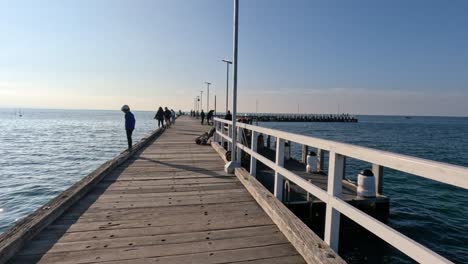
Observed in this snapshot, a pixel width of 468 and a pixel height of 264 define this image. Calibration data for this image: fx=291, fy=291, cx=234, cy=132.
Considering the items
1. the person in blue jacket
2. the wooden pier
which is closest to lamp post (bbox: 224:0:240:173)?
the wooden pier

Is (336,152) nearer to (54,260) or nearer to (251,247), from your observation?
(251,247)

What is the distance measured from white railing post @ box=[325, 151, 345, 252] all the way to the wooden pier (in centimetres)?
10

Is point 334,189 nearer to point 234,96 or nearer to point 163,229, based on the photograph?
point 163,229

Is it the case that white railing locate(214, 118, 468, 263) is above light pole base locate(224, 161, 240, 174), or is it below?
above

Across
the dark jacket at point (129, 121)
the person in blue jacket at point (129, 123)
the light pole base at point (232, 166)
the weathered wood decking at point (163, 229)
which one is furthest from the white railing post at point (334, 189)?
the dark jacket at point (129, 121)

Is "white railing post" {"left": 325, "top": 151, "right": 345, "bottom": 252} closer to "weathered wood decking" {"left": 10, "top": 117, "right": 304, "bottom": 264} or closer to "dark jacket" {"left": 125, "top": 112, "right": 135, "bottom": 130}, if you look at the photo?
"weathered wood decking" {"left": 10, "top": 117, "right": 304, "bottom": 264}

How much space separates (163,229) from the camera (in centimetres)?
337

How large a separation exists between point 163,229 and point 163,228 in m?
0.03

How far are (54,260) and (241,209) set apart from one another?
2.23m

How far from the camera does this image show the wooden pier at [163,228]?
2732 mm

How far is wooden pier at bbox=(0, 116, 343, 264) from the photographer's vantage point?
273 centimetres

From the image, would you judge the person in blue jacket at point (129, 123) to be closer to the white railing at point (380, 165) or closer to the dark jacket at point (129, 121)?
the dark jacket at point (129, 121)

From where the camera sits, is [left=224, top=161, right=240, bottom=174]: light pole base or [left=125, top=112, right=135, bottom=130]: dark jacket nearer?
[left=224, top=161, right=240, bottom=174]: light pole base

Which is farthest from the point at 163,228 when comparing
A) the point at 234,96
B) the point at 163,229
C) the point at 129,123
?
the point at 129,123
